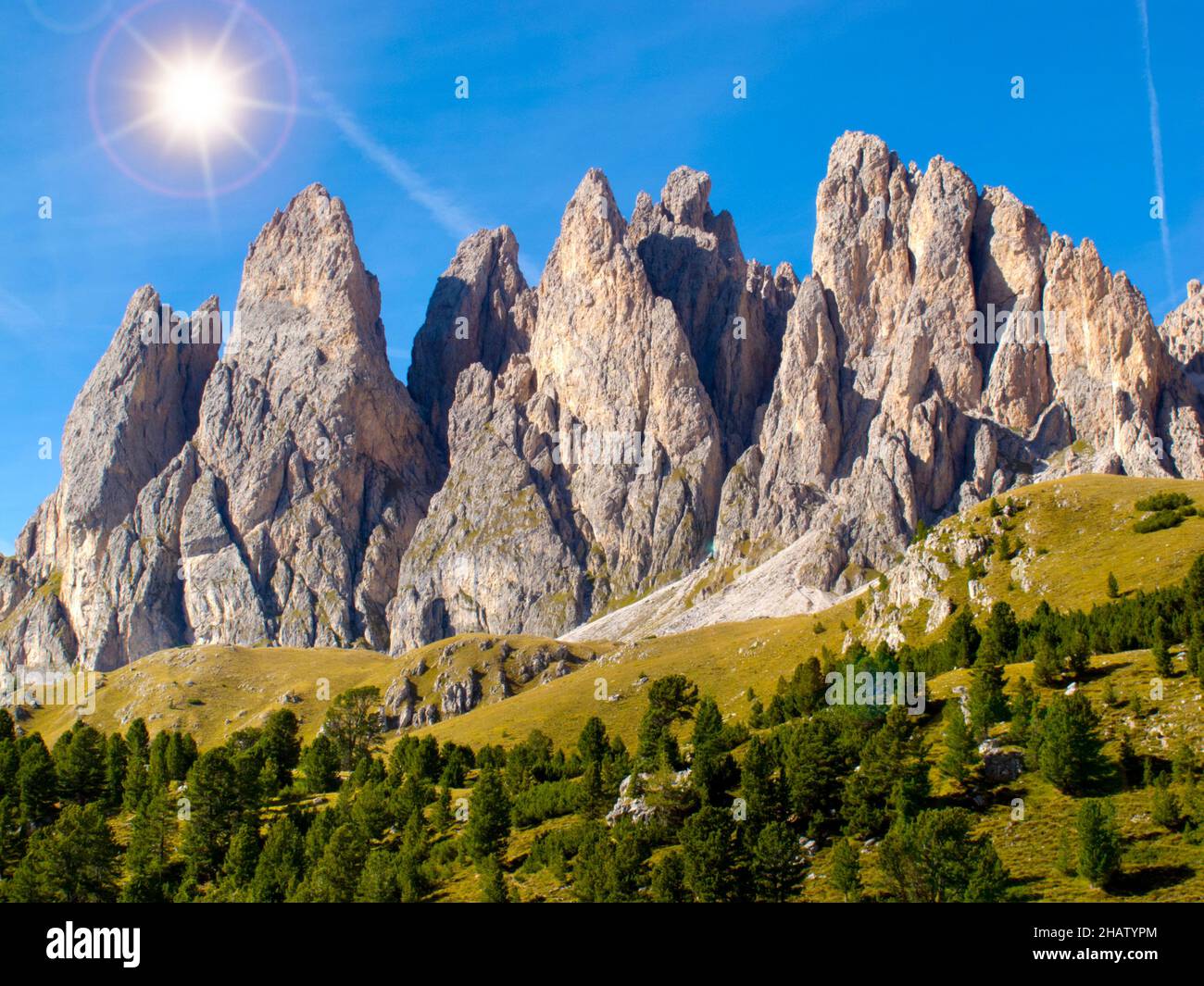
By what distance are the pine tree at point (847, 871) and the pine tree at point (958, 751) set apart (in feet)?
31.9

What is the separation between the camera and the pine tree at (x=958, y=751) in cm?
7038

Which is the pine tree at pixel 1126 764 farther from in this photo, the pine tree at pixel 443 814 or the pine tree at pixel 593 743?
the pine tree at pixel 593 743

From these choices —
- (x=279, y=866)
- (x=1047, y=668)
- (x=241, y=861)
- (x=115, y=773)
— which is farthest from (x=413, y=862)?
(x=115, y=773)

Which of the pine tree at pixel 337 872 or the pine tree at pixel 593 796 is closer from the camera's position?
the pine tree at pixel 337 872

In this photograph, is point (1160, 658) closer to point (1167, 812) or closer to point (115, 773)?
point (1167, 812)

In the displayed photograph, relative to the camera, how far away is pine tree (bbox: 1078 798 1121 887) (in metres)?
54.0

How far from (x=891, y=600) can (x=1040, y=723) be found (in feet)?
228

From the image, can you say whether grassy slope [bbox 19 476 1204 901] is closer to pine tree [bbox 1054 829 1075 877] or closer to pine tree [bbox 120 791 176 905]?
pine tree [bbox 1054 829 1075 877]

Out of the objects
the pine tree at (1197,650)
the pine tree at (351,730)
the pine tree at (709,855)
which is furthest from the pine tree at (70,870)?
the pine tree at (1197,650)

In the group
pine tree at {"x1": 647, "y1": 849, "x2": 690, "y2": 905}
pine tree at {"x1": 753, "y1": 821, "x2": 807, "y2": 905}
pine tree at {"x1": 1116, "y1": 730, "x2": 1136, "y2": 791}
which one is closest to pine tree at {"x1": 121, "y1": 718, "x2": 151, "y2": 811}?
pine tree at {"x1": 647, "y1": 849, "x2": 690, "y2": 905}

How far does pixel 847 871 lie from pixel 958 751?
13885 mm

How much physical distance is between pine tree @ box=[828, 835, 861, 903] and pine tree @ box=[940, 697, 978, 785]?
9722 mm

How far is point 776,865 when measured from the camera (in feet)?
217
